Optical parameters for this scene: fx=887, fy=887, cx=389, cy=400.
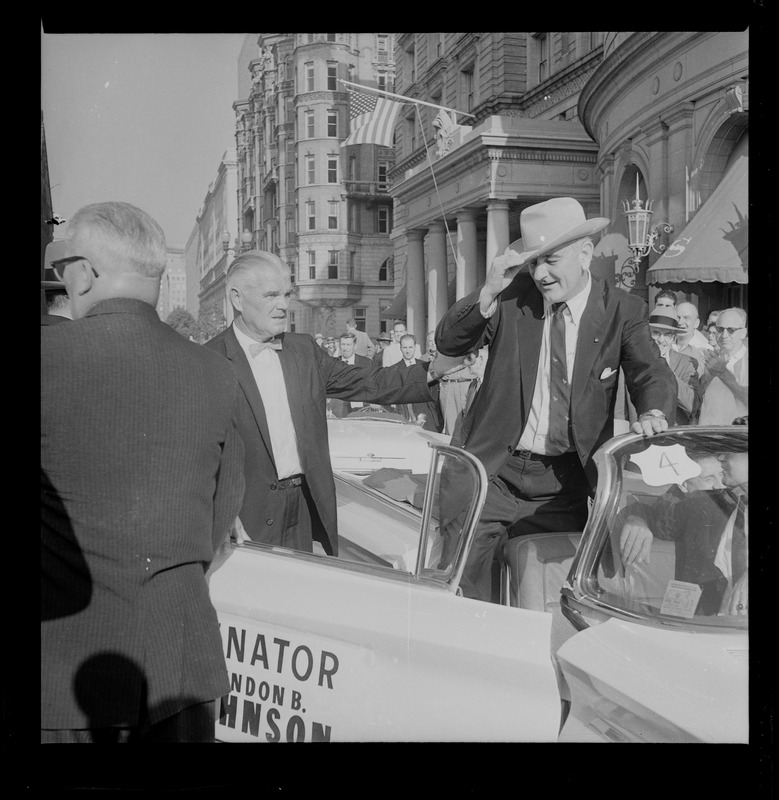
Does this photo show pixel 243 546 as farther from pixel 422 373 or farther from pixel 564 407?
pixel 564 407

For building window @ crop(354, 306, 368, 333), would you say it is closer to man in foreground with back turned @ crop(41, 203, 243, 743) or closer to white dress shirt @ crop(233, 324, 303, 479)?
white dress shirt @ crop(233, 324, 303, 479)

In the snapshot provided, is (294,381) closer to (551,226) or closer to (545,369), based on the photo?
(545,369)

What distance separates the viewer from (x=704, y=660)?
95.9 inches

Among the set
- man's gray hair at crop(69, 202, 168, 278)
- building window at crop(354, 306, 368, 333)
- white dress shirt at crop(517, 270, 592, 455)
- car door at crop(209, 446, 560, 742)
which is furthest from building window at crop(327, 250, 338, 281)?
car door at crop(209, 446, 560, 742)

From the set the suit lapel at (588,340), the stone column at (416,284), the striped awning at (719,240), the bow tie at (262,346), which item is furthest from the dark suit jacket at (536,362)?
the bow tie at (262,346)

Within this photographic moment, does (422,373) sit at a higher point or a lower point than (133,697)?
higher

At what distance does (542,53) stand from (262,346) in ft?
4.24

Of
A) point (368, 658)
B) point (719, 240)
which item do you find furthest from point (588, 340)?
point (368, 658)

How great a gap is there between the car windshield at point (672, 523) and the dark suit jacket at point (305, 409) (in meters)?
0.78

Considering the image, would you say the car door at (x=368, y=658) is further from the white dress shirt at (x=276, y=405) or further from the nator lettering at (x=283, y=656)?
the white dress shirt at (x=276, y=405)

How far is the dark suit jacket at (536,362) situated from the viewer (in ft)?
9.62
